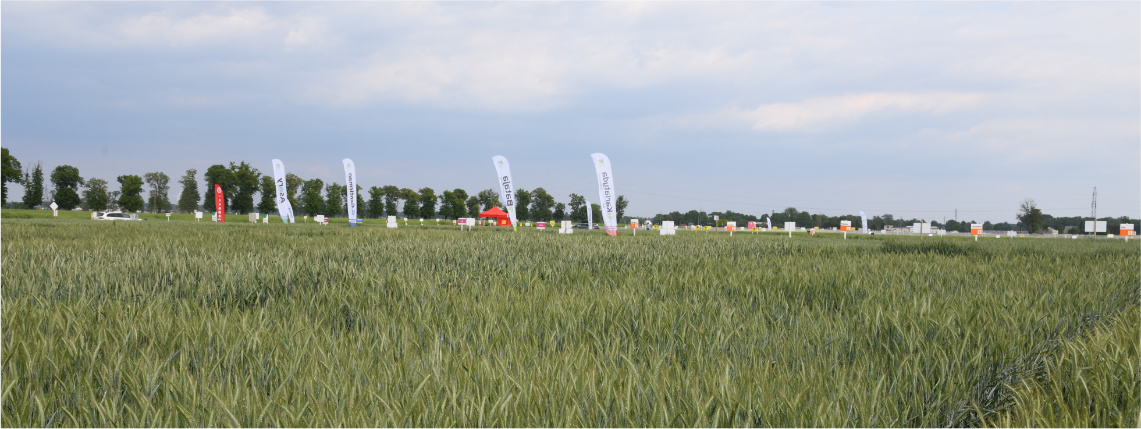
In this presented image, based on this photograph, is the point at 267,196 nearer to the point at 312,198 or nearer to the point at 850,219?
the point at 312,198

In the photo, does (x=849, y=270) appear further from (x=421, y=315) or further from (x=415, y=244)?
(x=415, y=244)

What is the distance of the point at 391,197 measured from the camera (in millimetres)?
78125

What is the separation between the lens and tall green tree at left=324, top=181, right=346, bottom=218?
75250 millimetres

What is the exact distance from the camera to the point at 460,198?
269ft

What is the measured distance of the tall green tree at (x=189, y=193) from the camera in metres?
75.0

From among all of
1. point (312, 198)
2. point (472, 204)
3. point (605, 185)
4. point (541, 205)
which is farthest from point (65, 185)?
point (605, 185)

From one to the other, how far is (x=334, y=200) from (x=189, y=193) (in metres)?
19.6

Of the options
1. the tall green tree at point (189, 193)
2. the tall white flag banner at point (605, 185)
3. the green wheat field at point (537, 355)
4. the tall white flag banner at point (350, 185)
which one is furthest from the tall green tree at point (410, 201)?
the green wheat field at point (537, 355)

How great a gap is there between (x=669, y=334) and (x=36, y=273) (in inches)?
219

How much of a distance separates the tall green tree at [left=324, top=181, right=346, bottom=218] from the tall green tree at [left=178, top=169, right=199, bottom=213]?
658 inches

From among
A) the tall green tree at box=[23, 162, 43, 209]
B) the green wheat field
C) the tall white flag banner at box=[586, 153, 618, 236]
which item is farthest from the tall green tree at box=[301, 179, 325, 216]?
the green wheat field

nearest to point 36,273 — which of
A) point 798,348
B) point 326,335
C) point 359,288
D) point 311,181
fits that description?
point 359,288

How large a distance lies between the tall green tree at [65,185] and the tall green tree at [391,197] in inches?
1312

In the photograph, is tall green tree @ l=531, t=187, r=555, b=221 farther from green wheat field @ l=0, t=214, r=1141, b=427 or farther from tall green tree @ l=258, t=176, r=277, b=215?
green wheat field @ l=0, t=214, r=1141, b=427
